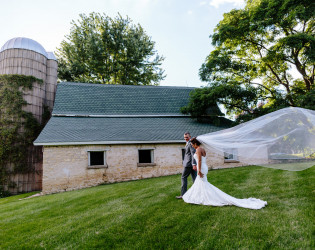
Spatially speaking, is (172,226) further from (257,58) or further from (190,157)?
(257,58)

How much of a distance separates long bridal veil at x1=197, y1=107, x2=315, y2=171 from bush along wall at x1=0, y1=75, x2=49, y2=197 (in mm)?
14760

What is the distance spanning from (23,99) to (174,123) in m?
11.7

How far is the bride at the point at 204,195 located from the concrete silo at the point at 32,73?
44.7ft

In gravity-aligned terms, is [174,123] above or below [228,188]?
above

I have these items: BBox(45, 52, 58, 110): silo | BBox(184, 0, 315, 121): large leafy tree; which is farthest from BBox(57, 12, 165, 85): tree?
BBox(184, 0, 315, 121): large leafy tree

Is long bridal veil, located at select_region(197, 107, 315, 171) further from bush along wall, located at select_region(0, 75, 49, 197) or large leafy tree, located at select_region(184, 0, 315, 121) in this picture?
bush along wall, located at select_region(0, 75, 49, 197)

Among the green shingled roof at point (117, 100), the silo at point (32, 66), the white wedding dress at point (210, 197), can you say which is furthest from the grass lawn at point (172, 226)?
the silo at point (32, 66)

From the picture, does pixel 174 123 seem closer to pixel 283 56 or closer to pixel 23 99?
pixel 283 56

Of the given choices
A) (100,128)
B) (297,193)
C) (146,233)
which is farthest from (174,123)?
(146,233)

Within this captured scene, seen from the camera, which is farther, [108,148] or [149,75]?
[149,75]

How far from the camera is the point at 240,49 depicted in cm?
1955

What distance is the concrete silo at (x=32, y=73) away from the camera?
51.5 ft

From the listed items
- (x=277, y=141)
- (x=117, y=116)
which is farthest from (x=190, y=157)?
(x=117, y=116)

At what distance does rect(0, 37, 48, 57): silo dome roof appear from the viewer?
58.0 ft
